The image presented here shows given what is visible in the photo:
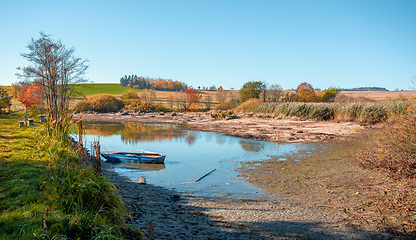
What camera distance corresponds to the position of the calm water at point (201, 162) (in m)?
8.93

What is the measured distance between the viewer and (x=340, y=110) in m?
28.2

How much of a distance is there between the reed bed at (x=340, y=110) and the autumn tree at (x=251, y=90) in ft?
19.9

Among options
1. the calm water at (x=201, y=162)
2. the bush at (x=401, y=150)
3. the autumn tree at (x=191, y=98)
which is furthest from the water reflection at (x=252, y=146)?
the autumn tree at (x=191, y=98)

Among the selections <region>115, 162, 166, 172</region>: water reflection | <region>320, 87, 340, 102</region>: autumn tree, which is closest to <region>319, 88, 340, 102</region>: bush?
<region>320, 87, 340, 102</region>: autumn tree

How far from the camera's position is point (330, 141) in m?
18.3

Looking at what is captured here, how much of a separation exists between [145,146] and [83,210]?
13.3 metres

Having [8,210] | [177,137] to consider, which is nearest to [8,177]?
[8,210]

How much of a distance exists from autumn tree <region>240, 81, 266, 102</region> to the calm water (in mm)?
24823

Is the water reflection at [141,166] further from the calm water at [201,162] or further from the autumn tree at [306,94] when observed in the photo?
the autumn tree at [306,94]

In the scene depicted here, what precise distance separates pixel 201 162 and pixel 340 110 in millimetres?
21415

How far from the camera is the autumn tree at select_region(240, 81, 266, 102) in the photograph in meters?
44.6

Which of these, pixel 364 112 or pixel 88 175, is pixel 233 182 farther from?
pixel 364 112

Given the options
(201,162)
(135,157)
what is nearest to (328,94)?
(201,162)

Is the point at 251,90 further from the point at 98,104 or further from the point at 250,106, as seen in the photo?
the point at 98,104
